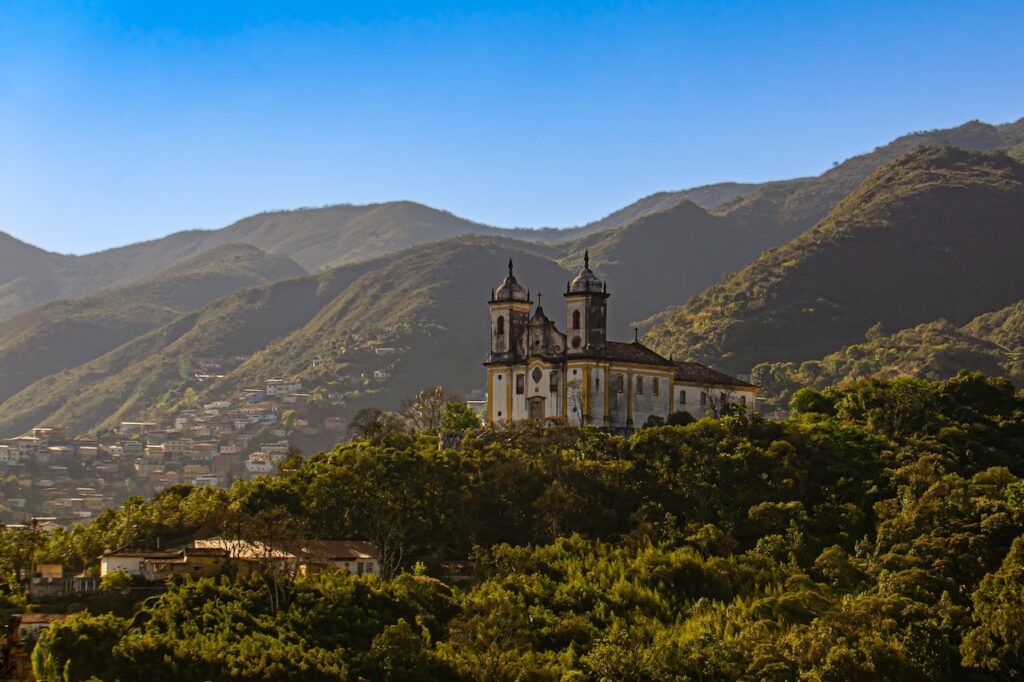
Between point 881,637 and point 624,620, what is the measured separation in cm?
974

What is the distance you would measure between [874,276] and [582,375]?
9738 centimetres

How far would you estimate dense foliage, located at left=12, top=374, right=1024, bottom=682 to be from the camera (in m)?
54.3

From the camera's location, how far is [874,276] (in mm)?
171750

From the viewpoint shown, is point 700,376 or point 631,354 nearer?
point 631,354

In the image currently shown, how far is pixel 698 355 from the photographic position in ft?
487

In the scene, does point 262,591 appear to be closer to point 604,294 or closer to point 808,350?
point 604,294

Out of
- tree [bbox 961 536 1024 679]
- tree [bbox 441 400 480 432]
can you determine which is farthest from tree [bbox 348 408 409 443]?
tree [bbox 961 536 1024 679]

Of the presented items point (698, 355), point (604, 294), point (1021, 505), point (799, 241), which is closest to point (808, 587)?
point (1021, 505)

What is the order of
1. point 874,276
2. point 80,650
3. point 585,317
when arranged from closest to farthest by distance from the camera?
point 80,650
point 585,317
point 874,276

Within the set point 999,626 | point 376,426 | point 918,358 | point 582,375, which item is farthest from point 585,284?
point 918,358

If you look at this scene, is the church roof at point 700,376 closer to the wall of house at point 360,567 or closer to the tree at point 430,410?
the tree at point 430,410

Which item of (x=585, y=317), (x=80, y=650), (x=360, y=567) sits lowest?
(x=80, y=650)

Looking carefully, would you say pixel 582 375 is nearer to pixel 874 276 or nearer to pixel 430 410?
pixel 430 410

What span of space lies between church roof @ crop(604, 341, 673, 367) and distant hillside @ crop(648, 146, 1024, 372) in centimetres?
6296
